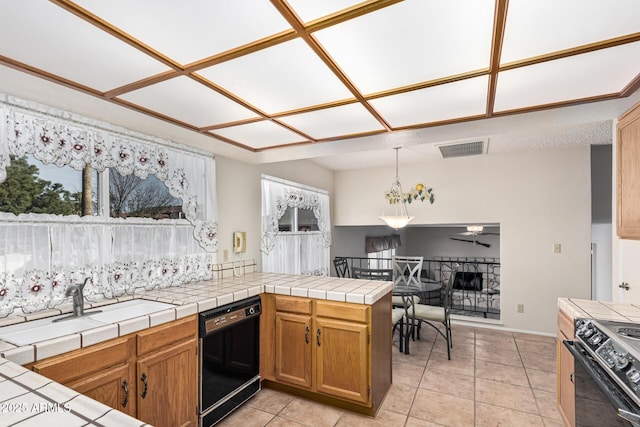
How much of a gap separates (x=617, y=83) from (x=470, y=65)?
935 mm

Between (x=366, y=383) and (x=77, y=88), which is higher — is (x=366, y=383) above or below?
below

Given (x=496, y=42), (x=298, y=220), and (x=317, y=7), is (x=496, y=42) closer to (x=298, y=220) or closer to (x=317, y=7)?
(x=317, y=7)

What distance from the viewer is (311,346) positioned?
2.45 meters

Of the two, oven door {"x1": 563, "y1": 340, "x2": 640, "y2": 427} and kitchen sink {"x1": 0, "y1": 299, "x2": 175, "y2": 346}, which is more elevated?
kitchen sink {"x1": 0, "y1": 299, "x2": 175, "y2": 346}

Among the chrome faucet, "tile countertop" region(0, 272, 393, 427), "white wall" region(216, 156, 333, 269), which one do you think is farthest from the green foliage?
"white wall" region(216, 156, 333, 269)

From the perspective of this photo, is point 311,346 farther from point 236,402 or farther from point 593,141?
point 593,141

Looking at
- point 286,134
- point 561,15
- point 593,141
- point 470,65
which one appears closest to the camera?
point 561,15

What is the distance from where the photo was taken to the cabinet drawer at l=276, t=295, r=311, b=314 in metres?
2.47

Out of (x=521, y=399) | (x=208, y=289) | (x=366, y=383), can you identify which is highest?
(x=208, y=289)

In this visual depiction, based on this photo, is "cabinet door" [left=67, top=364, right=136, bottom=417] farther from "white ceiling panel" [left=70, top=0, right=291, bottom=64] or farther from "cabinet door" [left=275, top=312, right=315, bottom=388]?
"white ceiling panel" [left=70, top=0, right=291, bottom=64]

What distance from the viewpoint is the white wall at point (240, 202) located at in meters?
3.13

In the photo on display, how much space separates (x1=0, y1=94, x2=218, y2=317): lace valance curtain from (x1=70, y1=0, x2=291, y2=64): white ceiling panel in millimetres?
1020

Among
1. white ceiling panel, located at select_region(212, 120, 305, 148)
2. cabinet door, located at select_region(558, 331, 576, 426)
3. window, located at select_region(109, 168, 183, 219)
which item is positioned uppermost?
white ceiling panel, located at select_region(212, 120, 305, 148)

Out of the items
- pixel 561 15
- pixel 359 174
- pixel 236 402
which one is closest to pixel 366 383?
pixel 236 402
